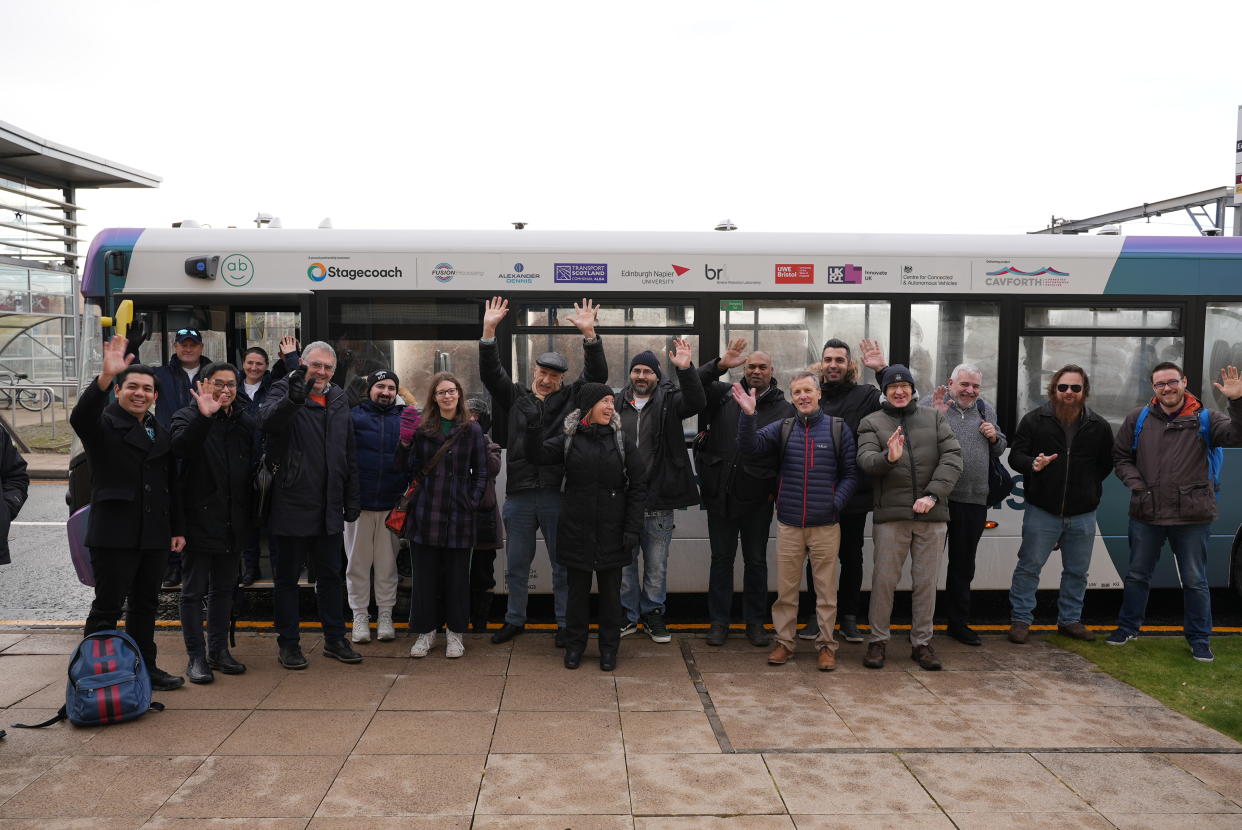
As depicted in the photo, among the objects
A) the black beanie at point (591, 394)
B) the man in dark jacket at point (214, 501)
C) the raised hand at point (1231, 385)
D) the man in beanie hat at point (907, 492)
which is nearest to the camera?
the man in dark jacket at point (214, 501)

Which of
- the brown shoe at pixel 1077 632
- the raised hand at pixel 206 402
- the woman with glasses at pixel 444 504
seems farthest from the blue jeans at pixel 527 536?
the brown shoe at pixel 1077 632

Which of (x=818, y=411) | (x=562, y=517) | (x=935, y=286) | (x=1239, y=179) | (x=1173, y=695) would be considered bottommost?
(x=1173, y=695)

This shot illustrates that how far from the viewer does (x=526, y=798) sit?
4.12 metres

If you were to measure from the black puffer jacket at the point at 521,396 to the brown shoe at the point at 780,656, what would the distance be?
1819 mm

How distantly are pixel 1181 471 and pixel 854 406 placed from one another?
88.8 inches

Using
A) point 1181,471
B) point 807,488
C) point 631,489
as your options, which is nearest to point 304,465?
point 631,489

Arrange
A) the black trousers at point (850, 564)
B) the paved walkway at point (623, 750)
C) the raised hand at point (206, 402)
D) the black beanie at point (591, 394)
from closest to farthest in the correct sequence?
the paved walkway at point (623, 750)
the raised hand at point (206, 402)
the black beanie at point (591, 394)
the black trousers at point (850, 564)

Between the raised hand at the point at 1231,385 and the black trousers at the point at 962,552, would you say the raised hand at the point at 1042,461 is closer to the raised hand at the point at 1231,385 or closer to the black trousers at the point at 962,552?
the black trousers at the point at 962,552

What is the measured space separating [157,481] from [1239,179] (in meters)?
12.1

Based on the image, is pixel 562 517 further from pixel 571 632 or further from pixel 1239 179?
pixel 1239 179

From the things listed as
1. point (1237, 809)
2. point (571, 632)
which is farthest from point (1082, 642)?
point (571, 632)

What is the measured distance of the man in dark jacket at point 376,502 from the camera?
6.16 m

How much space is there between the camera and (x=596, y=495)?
584cm

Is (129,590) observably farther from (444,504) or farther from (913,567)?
(913,567)
